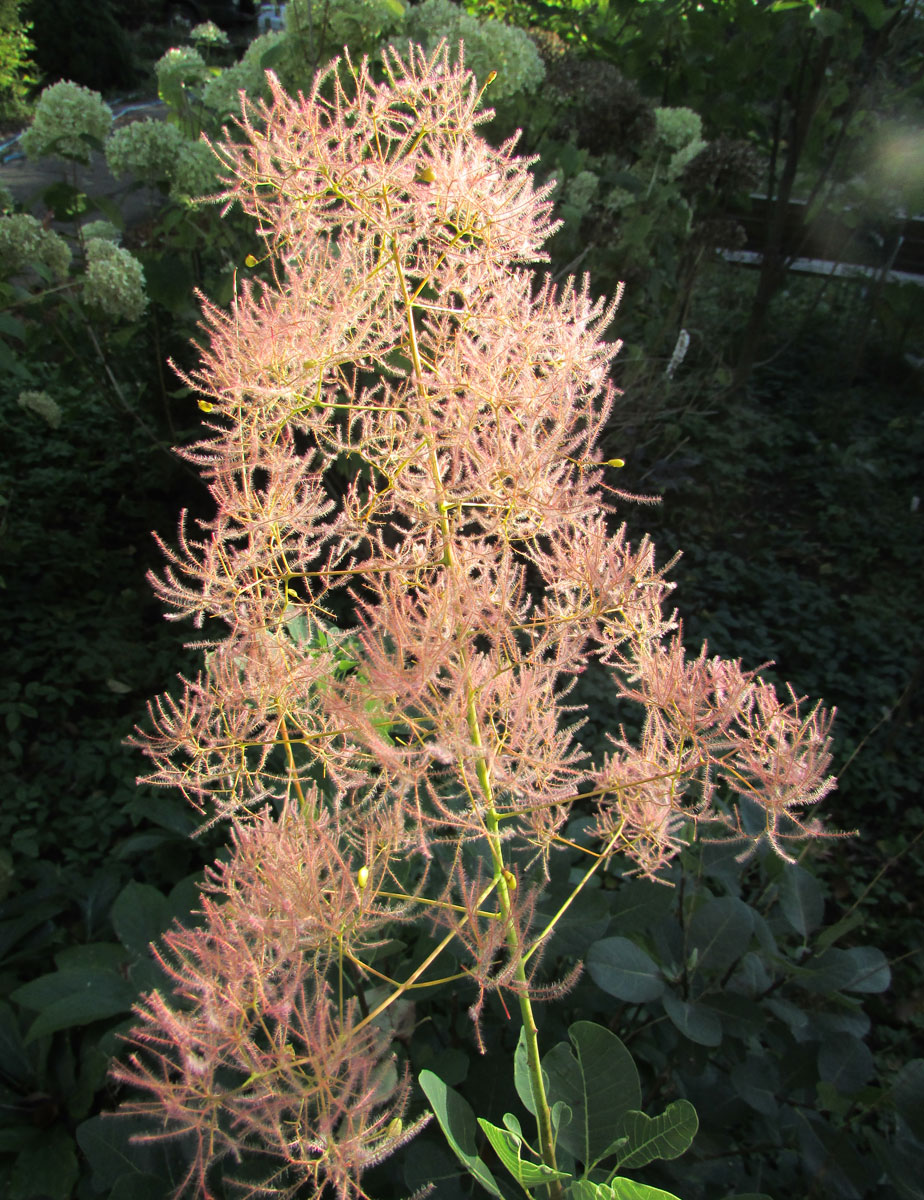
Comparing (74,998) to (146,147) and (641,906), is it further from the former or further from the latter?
(146,147)

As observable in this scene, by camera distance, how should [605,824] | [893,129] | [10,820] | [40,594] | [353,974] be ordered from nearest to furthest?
1. [605,824]
2. [353,974]
3. [10,820]
4. [40,594]
5. [893,129]

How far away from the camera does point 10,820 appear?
233 cm

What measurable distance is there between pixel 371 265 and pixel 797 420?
176 inches

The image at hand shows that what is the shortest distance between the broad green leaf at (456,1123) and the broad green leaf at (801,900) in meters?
0.85

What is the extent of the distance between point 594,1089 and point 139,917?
97 cm

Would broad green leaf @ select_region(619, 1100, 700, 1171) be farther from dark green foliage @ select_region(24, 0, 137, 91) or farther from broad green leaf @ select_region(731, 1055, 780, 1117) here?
dark green foliage @ select_region(24, 0, 137, 91)

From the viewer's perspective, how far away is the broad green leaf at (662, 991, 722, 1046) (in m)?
1.24

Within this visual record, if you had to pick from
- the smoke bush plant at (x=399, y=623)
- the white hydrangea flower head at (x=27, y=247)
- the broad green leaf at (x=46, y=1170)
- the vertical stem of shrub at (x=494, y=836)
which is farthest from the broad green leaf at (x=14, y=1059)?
the white hydrangea flower head at (x=27, y=247)

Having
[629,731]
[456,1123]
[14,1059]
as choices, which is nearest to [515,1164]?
[456,1123]

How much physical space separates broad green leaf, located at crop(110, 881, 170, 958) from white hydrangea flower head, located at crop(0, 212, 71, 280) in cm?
196

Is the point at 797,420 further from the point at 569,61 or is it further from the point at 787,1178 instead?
the point at 787,1178

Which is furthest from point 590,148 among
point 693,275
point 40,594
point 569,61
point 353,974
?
point 353,974

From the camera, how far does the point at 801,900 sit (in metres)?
1.55

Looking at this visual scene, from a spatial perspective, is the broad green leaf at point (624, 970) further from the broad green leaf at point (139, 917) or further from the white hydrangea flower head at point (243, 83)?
the white hydrangea flower head at point (243, 83)
